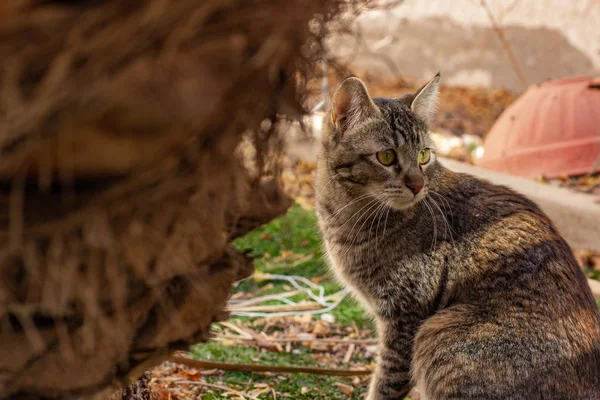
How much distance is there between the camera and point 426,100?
308cm

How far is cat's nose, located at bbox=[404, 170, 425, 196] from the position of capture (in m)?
2.81

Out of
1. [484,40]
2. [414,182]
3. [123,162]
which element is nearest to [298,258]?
[414,182]

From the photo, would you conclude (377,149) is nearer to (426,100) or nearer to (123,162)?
(426,100)

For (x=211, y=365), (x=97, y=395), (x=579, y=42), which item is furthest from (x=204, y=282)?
(x=579, y=42)

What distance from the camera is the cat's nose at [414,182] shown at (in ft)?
9.23

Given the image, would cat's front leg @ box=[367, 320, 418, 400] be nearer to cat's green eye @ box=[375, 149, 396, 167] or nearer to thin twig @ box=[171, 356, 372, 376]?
thin twig @ box=[171, 356, 372, 376]

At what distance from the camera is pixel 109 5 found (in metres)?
1.15

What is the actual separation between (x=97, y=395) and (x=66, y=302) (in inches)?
14.4

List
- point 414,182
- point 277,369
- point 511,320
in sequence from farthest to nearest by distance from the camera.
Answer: point 277,369 → point 414,182 → point 511,320

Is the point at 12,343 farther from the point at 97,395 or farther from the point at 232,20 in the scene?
the point at 232,20

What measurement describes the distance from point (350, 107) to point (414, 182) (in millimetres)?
447

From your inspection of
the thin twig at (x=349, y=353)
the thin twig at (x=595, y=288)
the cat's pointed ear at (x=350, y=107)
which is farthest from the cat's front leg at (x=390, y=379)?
the thin twig at (x=595, y=288)

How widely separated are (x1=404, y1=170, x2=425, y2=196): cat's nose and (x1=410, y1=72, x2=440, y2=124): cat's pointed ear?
1.23 feet

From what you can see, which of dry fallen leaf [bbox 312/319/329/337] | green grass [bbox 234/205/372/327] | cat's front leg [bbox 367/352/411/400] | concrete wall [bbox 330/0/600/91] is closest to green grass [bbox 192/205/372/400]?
green grass [bbox 234/205/372/327]
